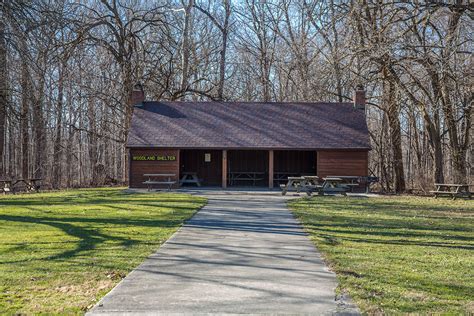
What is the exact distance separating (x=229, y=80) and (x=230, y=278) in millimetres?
34113

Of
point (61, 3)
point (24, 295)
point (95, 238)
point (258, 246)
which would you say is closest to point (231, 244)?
point (258, 246)

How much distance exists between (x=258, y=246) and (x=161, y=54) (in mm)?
26349

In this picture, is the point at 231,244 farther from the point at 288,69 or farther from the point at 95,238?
the point at 288,69

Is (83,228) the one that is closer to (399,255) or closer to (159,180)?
(399,255)

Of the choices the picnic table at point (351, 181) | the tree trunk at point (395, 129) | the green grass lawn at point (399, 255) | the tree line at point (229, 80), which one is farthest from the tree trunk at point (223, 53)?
the green grass lawn at point (399, 255)

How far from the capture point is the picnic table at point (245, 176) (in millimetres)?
26094

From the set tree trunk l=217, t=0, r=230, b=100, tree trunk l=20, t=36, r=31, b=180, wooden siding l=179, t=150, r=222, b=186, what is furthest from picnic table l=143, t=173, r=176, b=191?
tree trunk l=217, t=0, r=230, b=100

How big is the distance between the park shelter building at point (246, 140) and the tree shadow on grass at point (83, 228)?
39.1ft

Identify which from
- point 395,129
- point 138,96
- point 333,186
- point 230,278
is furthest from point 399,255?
point 138,96

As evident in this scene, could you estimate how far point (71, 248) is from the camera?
26.4 feet

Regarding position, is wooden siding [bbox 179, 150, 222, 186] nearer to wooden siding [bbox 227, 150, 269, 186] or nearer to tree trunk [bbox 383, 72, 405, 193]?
wooden siding [bbox 227, 150, 269, 186]

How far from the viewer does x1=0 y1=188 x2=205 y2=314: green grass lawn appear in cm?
526

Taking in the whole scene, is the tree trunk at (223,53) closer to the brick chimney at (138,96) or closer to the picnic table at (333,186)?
the brick chimney at (138,96)

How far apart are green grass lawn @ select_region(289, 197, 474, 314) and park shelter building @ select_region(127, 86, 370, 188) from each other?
890cm
